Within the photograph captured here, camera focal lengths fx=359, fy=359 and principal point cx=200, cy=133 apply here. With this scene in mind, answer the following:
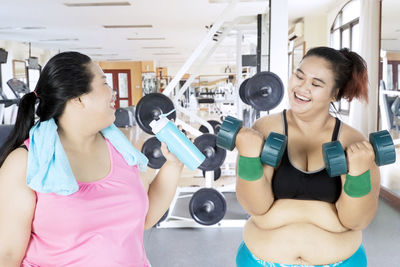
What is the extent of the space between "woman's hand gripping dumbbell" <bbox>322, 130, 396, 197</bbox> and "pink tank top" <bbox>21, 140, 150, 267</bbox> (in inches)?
17.1

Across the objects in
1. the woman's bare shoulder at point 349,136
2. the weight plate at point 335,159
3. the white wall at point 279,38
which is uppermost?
the white wall at point 279,38

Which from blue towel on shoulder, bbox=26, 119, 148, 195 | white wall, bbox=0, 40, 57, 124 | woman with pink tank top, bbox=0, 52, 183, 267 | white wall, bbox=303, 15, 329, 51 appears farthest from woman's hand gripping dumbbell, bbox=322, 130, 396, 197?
white wall, bbox=0, 40, 57, 124

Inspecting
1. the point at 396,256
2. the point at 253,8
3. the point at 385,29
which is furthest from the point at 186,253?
the point at 253,8

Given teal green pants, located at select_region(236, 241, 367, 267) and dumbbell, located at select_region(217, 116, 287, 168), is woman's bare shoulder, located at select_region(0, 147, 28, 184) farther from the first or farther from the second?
teal green pants, located at select_region(236, 241, 367, 267)

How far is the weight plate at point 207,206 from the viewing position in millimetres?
2178

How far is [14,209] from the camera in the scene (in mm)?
673

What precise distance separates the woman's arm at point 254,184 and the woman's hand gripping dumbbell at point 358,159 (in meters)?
0.15

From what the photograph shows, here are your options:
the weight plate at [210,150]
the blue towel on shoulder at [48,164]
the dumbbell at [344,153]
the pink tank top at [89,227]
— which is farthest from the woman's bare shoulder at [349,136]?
the weight plate at [210,150]

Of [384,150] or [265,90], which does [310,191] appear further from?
[265,90]

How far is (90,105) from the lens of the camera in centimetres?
78

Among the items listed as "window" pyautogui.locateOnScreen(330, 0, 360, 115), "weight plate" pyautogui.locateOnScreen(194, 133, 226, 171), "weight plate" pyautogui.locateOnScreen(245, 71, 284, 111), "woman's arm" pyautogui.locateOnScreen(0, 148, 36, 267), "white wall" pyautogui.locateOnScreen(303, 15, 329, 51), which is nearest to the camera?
"woman's arm" pyautogui.locateOnScreen(0, 148, 36, 267)

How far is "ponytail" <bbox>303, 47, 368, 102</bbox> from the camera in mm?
907

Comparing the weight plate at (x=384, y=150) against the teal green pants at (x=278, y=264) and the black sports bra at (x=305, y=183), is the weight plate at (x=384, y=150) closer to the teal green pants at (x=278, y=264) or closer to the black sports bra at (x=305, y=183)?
the black sports bra at (x=305, y=183)

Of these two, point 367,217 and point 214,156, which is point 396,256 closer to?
point 214,156
